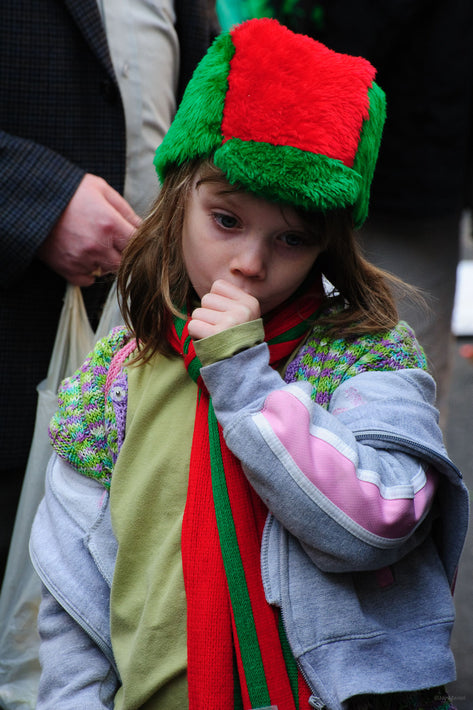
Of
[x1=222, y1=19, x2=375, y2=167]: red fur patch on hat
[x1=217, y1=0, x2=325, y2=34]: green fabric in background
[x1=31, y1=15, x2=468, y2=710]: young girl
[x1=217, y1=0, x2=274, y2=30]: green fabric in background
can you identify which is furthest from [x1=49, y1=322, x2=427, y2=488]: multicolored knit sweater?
[x1=217, y1=0, x2=274, y2=30]: green fabric in background

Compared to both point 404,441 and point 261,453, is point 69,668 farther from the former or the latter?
point 404,441

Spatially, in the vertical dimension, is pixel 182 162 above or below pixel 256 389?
above

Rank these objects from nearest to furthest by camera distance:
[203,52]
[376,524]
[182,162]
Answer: [376,524] → [182,162] → [203,52]

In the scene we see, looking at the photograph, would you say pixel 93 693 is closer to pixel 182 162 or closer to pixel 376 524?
pixel 376 524

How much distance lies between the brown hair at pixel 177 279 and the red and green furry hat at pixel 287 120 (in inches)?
3.5

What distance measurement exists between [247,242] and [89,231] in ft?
2.31

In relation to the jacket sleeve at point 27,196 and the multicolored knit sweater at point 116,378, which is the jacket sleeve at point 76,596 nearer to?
the multicolored knit sweater at point 116,378

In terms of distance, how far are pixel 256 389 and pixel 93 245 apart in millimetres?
856

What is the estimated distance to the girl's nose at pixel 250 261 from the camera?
4.90 ft

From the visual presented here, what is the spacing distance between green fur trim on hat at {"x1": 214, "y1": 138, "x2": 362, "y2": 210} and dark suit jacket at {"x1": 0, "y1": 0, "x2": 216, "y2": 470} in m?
0.78

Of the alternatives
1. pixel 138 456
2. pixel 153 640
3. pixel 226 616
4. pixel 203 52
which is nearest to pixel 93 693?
pixel 153 640

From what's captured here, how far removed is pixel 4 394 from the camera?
221 cm

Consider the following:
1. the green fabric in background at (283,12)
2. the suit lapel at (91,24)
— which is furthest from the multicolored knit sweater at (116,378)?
the green fabric in background at (283,12)

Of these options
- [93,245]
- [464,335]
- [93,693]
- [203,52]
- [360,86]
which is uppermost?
[360,86]
